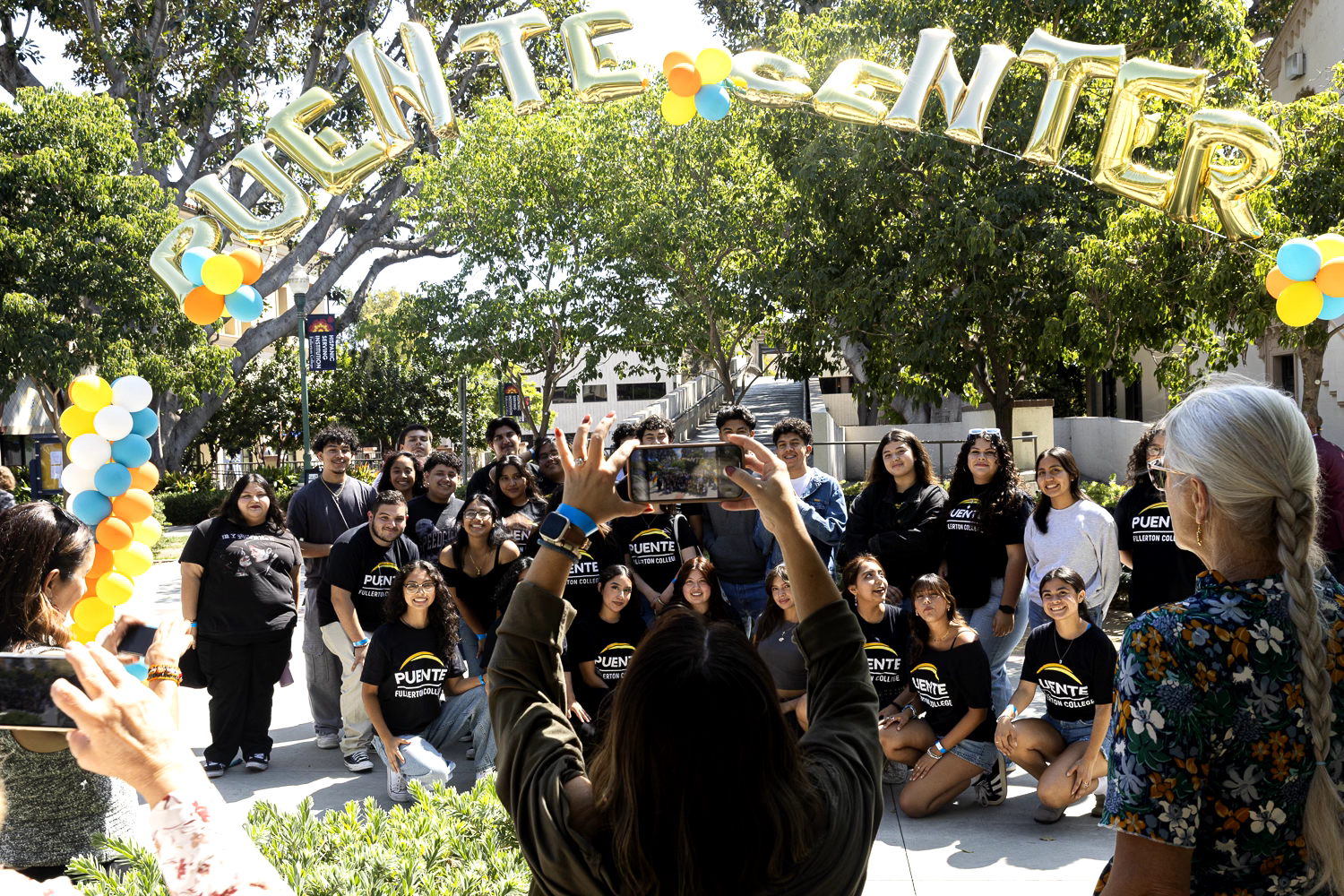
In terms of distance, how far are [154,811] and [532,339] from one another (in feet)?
60.3

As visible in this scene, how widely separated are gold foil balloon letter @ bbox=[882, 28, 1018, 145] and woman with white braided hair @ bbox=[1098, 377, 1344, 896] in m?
5.49

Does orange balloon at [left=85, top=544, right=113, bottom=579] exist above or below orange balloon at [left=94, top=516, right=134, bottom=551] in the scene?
below

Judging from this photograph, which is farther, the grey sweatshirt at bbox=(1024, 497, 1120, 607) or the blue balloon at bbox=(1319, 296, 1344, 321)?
the blue balloon at bbox=(1319, 296, 1344, 321)

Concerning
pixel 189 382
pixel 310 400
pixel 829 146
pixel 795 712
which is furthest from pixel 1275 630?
pixel 310 400

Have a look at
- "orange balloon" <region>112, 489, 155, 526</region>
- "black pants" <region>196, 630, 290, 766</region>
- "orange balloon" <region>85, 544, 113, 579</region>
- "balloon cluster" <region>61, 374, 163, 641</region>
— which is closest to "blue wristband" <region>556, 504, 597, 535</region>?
"balloon cluster" <region>61, 374, 163, 641</region>

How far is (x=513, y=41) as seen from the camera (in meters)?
6.78

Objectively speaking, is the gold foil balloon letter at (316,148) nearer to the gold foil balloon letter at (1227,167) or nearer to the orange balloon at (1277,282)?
the gold foil balloon letter at (1227,167)

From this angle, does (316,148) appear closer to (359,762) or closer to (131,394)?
(131,394)

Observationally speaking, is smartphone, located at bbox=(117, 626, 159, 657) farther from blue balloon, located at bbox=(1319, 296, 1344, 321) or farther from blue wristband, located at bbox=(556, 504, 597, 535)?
blue balloon, located at bbox=(1319, 296, 1344, 321)

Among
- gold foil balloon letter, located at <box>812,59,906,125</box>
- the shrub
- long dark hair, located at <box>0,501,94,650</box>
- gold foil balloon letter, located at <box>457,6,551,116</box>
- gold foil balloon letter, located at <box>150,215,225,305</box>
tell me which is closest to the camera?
long dark hair, located at <box>0,501,94,650</box>

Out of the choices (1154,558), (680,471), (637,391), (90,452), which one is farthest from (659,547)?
(637,391)

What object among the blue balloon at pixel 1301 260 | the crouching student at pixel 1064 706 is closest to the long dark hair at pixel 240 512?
the crouching student at pixel 1064 706

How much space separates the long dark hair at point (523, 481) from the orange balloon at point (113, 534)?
266 centimetres

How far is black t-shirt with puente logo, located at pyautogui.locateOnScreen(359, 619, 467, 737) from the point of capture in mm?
5695
